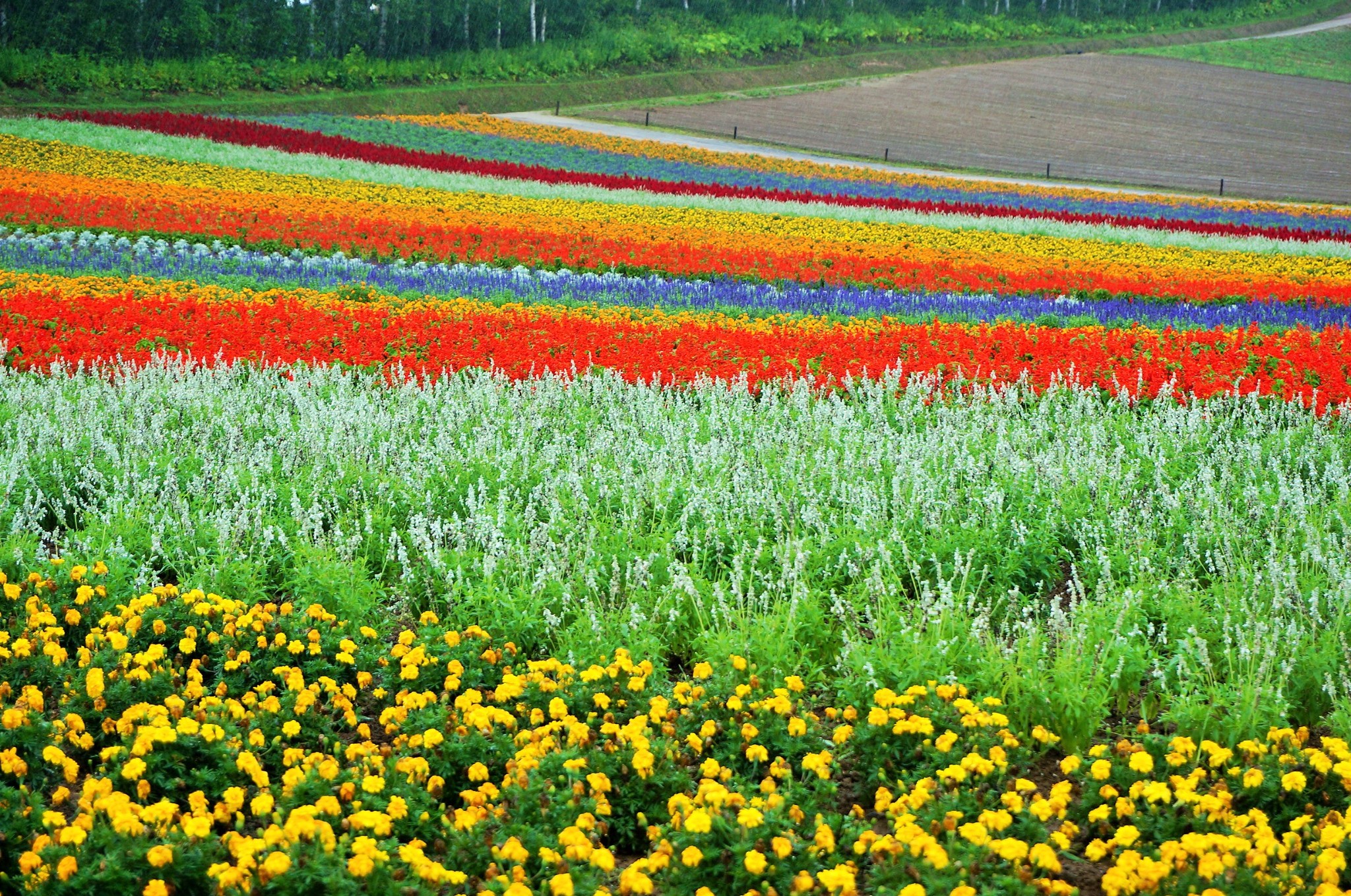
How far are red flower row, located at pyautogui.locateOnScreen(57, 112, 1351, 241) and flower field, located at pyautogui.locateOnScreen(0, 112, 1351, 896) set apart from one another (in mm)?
15604

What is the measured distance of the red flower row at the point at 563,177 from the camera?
28.5 metres

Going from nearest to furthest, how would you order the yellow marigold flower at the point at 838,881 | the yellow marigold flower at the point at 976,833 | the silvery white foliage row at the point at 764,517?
the yellow marigold flower at the point at 838,881 → the yellow marigold flower at the point at 976,833 → the silvery white foliage row at the point at 764,517

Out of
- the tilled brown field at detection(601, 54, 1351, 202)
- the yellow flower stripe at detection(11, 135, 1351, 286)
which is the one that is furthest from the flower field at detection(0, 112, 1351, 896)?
the tilled brown field at detection(601, 54, 1351, 202)

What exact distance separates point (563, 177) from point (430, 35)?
106 ft

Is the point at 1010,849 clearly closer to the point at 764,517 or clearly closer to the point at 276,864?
the point at 276,864

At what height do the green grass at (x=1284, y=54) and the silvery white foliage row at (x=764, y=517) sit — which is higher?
the green grass at (x=1284, y=54)

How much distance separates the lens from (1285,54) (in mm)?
67875

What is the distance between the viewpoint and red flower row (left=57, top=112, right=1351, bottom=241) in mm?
28484

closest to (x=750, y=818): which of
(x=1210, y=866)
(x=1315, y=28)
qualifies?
(x=1210, y=866)

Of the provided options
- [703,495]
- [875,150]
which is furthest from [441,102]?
[703,495]

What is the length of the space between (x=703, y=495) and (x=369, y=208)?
16.8 meters

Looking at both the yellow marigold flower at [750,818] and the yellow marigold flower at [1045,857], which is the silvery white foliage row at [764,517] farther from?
the yellow marigold flower at [1045,857]

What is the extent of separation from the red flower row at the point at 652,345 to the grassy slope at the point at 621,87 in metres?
33.1

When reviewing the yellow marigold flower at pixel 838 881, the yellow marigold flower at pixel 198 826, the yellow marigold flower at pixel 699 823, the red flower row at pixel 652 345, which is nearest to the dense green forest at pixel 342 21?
the red flower row at pixel 652 345
